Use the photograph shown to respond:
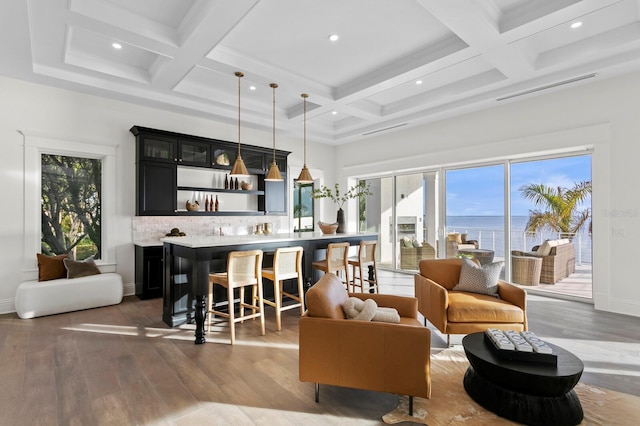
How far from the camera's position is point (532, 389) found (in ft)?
6.78

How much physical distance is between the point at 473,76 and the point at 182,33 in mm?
4077

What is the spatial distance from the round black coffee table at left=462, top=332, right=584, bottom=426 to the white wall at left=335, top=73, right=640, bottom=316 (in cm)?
312

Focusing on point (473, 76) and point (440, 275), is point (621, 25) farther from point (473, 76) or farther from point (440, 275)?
point (440, 275)

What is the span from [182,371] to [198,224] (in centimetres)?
361

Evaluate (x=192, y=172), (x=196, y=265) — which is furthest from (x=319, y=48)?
(x=192, y=172)

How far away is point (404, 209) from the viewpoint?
7285 mm

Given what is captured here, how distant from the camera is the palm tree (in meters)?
4.93

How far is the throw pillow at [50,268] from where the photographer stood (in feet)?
14.7

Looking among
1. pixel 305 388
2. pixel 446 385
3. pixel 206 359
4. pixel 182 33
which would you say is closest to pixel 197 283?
pixel 206 359

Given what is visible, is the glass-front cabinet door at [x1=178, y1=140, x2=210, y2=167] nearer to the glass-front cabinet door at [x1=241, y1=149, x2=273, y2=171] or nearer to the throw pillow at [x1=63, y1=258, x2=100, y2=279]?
the glass-front cabinet door at [x1=241, y1=149, x2=273, y2=171]

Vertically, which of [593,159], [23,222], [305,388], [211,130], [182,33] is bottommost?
[305,388]

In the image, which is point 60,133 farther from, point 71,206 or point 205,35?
point 205,35

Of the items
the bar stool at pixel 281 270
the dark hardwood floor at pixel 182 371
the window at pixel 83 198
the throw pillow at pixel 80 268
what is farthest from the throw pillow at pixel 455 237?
the throw pillow at pixel 80 268

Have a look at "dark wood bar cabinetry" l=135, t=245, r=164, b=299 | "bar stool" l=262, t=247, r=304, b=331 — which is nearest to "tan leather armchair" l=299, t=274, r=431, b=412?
"bar stool" l=262, t=247, r=304, b=331
